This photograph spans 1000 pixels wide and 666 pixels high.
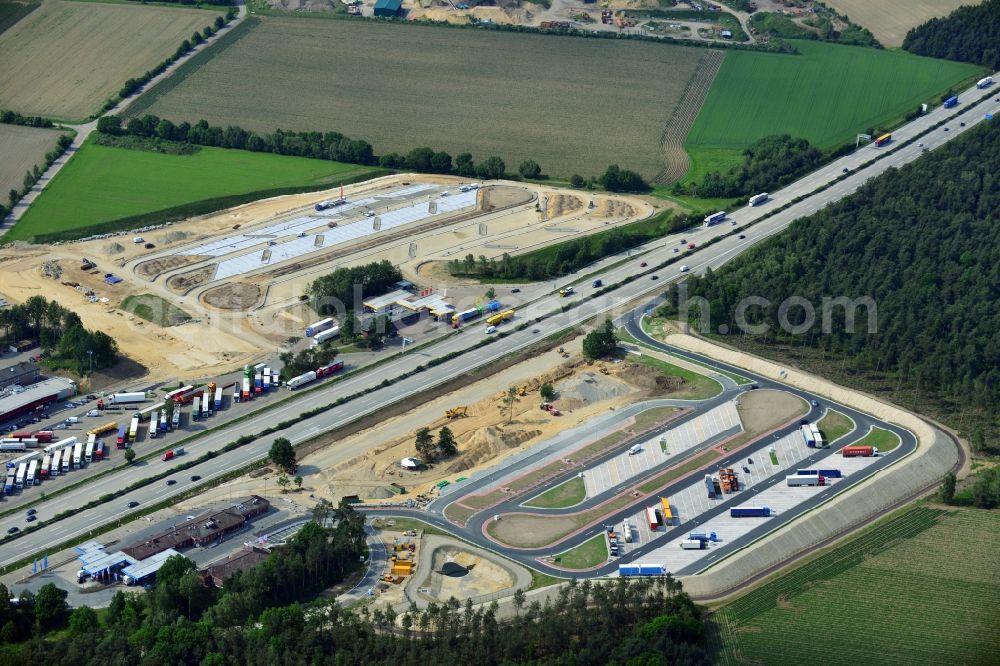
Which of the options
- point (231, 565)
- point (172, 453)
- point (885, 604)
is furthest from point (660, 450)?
point (172, 453)

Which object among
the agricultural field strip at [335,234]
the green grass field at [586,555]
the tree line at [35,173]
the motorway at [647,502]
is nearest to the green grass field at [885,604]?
the motorway at [647,502]

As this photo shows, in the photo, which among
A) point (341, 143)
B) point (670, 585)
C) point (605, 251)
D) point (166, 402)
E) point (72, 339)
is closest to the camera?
point (670, 585)

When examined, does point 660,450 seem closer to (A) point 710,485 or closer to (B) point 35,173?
(A) point 710,485

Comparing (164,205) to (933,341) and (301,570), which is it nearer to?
(301,570)

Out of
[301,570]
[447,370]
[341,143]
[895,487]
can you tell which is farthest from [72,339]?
[895,487]

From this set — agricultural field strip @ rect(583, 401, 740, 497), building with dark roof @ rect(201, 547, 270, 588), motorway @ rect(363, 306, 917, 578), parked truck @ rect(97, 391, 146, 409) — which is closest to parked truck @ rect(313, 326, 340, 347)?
parked truck @ rect(97, 391, 146, 409)

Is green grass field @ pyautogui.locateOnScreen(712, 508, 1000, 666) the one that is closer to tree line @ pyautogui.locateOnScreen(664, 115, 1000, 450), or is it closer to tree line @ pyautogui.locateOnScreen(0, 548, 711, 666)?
tree line @ pyautogui.locateOnScreen(0, 548, 711, 666)
